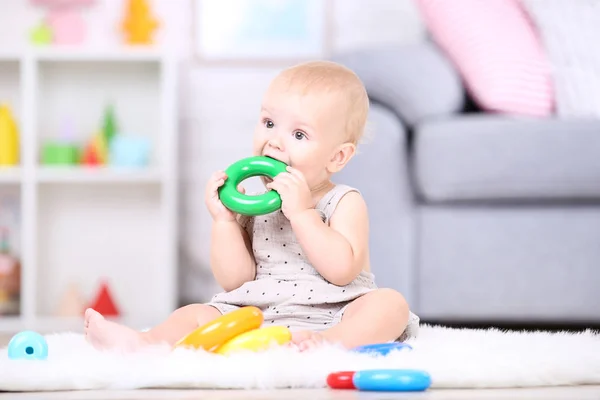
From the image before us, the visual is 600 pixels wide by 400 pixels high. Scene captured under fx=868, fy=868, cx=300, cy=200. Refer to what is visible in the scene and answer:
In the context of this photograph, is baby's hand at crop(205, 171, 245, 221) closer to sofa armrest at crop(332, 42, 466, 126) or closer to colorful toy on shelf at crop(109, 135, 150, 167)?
sofa armrest at crop(332, 42, 466, 126)

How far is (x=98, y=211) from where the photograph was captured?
3.18m

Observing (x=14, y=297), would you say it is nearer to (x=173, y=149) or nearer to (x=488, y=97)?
(x=173, y=149)

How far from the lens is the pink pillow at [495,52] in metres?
2.27

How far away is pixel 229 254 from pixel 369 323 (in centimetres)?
25

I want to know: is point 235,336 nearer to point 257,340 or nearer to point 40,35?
point 257,340

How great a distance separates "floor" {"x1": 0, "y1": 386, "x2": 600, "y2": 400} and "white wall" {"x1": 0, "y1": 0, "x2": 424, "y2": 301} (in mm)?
2225

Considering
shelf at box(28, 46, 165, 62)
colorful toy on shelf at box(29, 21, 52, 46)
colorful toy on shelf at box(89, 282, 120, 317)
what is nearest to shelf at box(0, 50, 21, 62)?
shelf at box(28, 46, 165, 62)

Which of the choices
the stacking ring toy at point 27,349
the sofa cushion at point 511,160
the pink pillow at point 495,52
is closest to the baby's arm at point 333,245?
the stacking ring toy at point 27,349

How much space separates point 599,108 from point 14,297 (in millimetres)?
1966

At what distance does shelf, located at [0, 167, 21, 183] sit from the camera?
2.85 metres

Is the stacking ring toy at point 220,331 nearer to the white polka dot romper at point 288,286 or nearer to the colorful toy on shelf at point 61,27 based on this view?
the white polka dot romper at point 288,286

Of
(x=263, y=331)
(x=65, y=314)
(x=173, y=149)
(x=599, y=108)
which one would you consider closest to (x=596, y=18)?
(x=599, y=108)

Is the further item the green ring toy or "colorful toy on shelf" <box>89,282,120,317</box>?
"colorful toy on shelf" <box>89,282,120,317</box>

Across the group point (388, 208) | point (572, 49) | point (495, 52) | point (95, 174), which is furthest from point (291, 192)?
point (95, 174)
